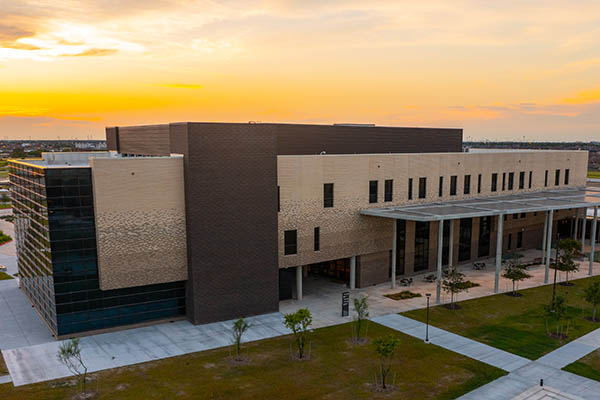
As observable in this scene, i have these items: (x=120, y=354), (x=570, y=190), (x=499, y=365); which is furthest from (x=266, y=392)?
(x=570, y=190)

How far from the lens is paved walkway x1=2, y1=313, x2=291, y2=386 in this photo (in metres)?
26.5

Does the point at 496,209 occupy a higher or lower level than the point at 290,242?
higher

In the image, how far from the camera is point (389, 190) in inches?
1724

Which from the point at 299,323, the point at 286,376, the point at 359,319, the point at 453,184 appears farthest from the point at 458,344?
the point at 453,184

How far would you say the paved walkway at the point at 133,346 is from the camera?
86.8ft

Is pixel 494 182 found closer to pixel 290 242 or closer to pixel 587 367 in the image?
pixel 290 242

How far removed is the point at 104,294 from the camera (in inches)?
1243

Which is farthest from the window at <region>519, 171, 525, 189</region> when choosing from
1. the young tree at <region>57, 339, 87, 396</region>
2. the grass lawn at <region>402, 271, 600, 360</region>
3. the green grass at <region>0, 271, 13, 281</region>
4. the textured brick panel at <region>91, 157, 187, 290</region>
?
the green grass at <region>0, 271, 13, 281</region>

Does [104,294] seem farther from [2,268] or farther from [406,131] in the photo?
[406,131]

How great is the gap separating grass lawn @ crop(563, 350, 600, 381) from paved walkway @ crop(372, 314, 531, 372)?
7.70ft

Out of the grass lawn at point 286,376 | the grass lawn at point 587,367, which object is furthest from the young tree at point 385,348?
the grass lawn at point 587,367

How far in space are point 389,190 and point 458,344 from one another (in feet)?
55.2

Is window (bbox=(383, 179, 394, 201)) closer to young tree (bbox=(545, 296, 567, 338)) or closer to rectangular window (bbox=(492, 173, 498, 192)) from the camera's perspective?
rectangular window (bbox=(492, 173, 498, 192))

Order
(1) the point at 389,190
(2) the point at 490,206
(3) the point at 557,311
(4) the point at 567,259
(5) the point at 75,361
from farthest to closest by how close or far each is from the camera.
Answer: (4) the point at 567,259 → (2) the point at 490,206 → (1) the point at 389,190 → (3) the point at 557,311 → (5) the point at 75,361
